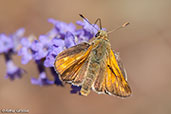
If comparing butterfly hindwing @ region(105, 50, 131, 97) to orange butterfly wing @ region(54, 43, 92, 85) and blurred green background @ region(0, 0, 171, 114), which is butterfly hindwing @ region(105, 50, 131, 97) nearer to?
orange butterfly wing @ region(54, 43, 92, 85)

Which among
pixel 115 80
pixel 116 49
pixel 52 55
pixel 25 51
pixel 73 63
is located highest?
pixel 116 49

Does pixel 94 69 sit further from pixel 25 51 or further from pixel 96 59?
pixel 25 51

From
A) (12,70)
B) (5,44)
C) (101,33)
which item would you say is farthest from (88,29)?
(12,70)

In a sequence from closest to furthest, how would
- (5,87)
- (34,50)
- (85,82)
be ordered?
(85,82) → (34,50) → (5,87)

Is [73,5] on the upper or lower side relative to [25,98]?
upper

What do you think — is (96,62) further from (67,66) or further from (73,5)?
(73,5)

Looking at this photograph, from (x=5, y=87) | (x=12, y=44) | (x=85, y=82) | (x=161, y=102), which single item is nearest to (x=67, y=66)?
(x=85, y=82)

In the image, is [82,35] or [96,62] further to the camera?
[82,35]

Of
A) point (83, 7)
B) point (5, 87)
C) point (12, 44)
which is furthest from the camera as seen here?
point (83, 7)
